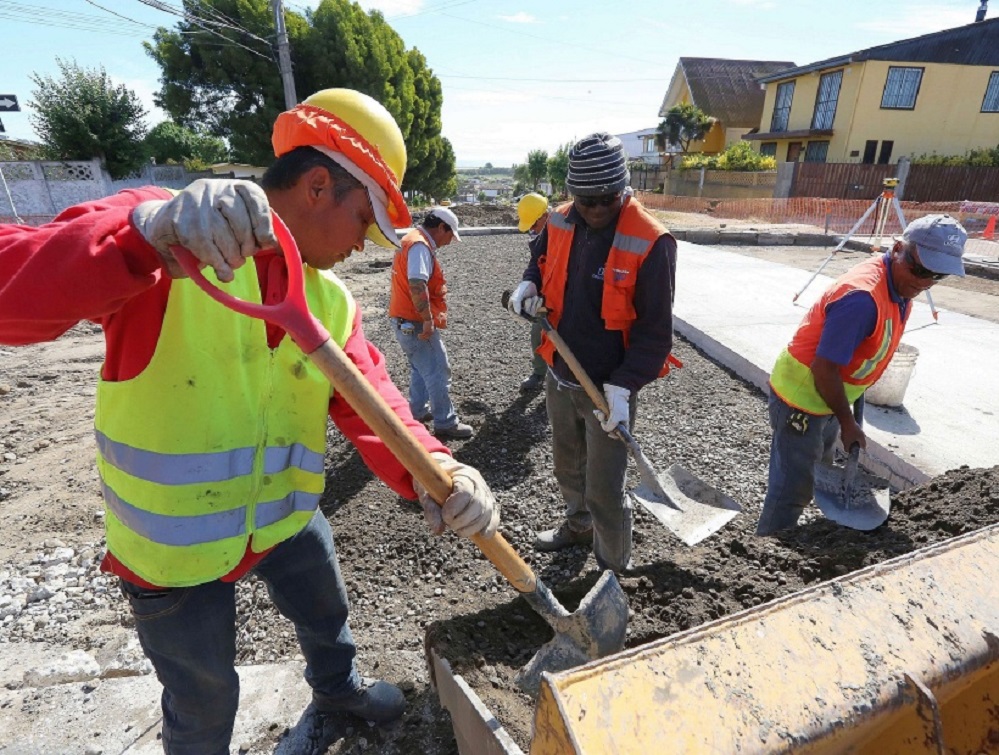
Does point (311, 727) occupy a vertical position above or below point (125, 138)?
below

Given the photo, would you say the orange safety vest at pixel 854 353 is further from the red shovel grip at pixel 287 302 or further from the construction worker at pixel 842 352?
the red shovel grip at pixel 287 302

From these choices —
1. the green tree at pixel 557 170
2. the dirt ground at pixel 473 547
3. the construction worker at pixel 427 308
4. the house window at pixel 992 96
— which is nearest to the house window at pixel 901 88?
the house window at pixel 992 96

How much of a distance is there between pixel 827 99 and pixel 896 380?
102ft

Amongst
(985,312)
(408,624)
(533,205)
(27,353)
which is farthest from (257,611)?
(985,312)

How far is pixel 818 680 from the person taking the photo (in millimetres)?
1163

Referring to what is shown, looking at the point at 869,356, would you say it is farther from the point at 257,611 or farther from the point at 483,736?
the point at 257,611

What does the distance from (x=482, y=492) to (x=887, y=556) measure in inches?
75.5

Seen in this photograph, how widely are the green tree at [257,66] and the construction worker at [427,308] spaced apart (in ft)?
60.6

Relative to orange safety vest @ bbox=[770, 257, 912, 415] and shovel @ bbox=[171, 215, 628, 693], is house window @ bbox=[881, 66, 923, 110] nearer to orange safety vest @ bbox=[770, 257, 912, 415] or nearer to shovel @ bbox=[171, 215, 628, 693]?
orange safety vest @ bbox=[770, 257, 912, 415]

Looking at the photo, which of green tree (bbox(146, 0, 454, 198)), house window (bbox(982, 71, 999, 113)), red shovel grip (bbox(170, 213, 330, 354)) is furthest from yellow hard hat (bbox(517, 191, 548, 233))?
house window (bbox(982, 71, 999, 113))

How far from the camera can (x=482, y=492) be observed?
1.49 meters

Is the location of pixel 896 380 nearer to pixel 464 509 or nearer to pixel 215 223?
pixel 464 509

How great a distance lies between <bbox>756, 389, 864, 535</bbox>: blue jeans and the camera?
2.74 m

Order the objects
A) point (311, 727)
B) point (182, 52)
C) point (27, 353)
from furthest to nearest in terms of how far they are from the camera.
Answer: point (182, 52), point (27, 353), point (311, 727)
